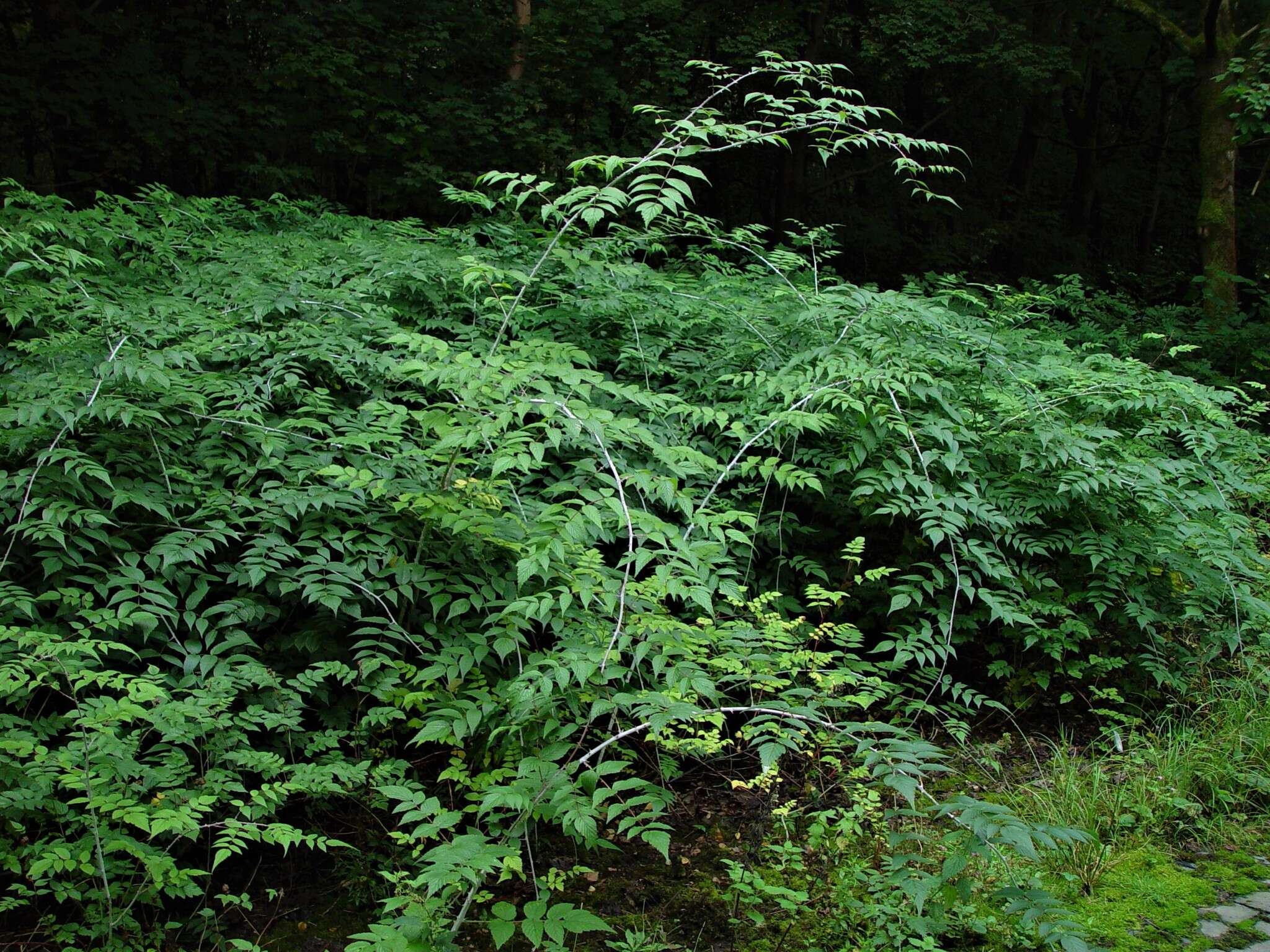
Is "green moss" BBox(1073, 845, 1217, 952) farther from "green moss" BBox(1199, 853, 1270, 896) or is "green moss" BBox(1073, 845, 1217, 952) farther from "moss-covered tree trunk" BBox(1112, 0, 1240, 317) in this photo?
"moss-covered tree trunk" BBox(1112, 0, 1240, 317)

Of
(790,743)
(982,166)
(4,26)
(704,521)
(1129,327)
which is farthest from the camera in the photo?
(982,166)

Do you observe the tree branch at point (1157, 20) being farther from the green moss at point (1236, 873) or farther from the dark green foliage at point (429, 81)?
the green moss at point (1236, 873)

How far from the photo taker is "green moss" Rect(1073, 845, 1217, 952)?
2660 mm

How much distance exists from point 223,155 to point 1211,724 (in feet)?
36.6

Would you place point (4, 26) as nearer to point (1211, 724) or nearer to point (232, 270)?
point (232, 270)

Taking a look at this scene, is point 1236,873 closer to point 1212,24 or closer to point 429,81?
point 1212,24

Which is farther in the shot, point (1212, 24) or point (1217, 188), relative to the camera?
point (1217, 188)

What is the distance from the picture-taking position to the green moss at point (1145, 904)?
2.66m

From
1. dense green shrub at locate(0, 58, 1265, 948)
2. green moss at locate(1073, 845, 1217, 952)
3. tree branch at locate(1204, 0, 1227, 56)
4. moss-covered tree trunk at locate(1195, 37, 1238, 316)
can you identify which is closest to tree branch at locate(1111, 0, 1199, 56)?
tree branch at locate(1204, 0, 1227, 56)

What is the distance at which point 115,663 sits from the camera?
3023 millimetres

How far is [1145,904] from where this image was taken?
9.29 feet

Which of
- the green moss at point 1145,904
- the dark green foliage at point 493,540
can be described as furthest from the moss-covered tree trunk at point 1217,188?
the green moss at point 1145,904

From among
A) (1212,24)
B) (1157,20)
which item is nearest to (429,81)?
(1157,20)

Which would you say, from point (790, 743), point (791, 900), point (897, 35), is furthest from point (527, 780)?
point (897, 35)
